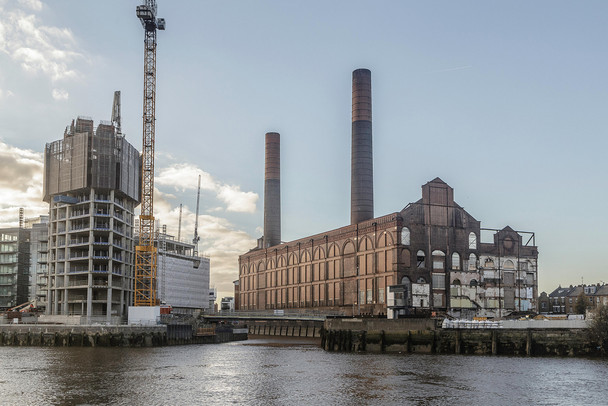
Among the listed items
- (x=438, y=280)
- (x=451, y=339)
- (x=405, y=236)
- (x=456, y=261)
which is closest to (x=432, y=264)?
(x=438, y=280)

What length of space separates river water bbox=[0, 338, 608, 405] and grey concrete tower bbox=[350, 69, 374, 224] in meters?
58.6

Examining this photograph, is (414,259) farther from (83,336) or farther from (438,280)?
(83,336)

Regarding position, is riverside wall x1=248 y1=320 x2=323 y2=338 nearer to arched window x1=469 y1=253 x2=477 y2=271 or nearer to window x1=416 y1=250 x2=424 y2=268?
window x1=416 y1=250 x2=424 y2=268

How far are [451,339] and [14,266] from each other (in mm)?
128941

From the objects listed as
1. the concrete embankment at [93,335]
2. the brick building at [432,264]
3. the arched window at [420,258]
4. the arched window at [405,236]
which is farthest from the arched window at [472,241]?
the concrete embankment at [93,335]

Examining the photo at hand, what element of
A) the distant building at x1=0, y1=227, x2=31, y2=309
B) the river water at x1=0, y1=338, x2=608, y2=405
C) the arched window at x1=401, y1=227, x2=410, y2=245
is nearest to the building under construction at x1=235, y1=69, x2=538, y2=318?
the arched window at x1=401, y1=227, x2=410, y2=245

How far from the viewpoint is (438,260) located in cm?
12506

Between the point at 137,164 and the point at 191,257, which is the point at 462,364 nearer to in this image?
the point at 137,164

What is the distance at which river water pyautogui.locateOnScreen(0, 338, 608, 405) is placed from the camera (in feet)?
161

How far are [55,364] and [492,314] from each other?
274 ft

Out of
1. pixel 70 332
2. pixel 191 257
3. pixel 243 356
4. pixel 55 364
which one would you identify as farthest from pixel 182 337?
pixel 191 257

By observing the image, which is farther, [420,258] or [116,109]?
[116,109]

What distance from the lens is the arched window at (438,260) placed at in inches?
4906

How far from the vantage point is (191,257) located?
18038 cm
